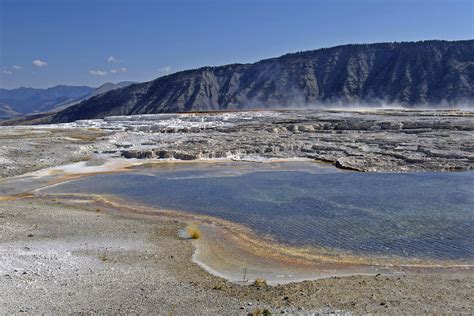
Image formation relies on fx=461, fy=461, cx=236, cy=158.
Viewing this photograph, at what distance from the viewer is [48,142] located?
1286 inches

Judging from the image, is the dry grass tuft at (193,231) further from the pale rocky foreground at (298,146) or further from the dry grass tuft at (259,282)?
the pale rocky foreground at (298,146)

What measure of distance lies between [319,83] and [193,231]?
83.4 metres

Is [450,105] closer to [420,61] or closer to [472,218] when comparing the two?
[420,61]

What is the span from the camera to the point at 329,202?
15.8 meters

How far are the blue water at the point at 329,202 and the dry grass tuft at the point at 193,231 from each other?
1.45 meters

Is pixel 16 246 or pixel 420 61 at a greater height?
pixel 420 61

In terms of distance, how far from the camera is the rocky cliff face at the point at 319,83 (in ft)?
262

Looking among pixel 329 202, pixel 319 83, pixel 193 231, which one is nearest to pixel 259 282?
pixel 193 231

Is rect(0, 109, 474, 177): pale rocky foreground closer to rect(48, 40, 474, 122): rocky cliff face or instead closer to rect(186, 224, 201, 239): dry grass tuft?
rect(186, 224, 201, 239): dry grass tuft

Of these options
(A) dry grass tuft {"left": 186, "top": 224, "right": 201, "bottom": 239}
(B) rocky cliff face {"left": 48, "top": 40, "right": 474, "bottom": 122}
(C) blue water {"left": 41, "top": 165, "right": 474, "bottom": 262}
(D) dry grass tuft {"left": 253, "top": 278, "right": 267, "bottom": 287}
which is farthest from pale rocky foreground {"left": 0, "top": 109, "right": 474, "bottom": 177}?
(B) rocky cliff face {"left": 48, "top": 40, "right": 474, "bottom": 122}

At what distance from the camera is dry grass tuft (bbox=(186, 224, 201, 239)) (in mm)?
11962

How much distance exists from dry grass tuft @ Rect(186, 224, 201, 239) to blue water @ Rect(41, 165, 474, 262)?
4.74 feet

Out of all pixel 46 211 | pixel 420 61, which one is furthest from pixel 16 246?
pixel 420 61

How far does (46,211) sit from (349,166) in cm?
1430
